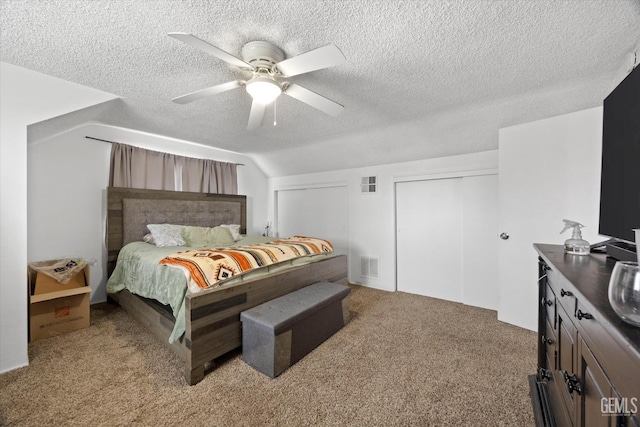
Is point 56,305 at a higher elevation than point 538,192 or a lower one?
lower

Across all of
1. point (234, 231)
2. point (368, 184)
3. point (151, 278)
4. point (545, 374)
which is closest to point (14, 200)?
point (151, 278)

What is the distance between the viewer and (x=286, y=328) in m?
1.93

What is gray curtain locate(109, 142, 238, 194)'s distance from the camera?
345 cm

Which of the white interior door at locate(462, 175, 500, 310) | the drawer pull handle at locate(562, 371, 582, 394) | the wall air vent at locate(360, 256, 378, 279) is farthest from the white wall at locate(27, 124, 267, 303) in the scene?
the white interior door at locate(462, 175, 500, 310)

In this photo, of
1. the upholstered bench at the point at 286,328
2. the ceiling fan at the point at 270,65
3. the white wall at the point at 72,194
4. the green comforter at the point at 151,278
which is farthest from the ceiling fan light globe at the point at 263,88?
the white wall at the point at 72,194

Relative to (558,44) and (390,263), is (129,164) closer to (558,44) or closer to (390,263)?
(390,263)

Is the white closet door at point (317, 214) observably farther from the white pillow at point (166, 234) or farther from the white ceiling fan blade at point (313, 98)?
the white ceiling fan blade at point (313, 98)

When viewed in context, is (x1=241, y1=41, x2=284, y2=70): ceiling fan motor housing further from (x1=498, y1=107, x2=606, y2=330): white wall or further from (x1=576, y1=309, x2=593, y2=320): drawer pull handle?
(x1=498, y1=107, x2=606, y2=330): white wall

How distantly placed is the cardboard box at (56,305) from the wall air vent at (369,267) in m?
3.61

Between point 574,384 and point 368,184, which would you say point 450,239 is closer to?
point 368,184

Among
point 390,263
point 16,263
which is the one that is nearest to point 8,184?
point 16,263

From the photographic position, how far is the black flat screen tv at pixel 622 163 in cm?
110

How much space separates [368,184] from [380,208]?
47 centimetres

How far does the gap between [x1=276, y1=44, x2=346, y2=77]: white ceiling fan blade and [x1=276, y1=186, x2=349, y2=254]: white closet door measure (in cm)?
313
